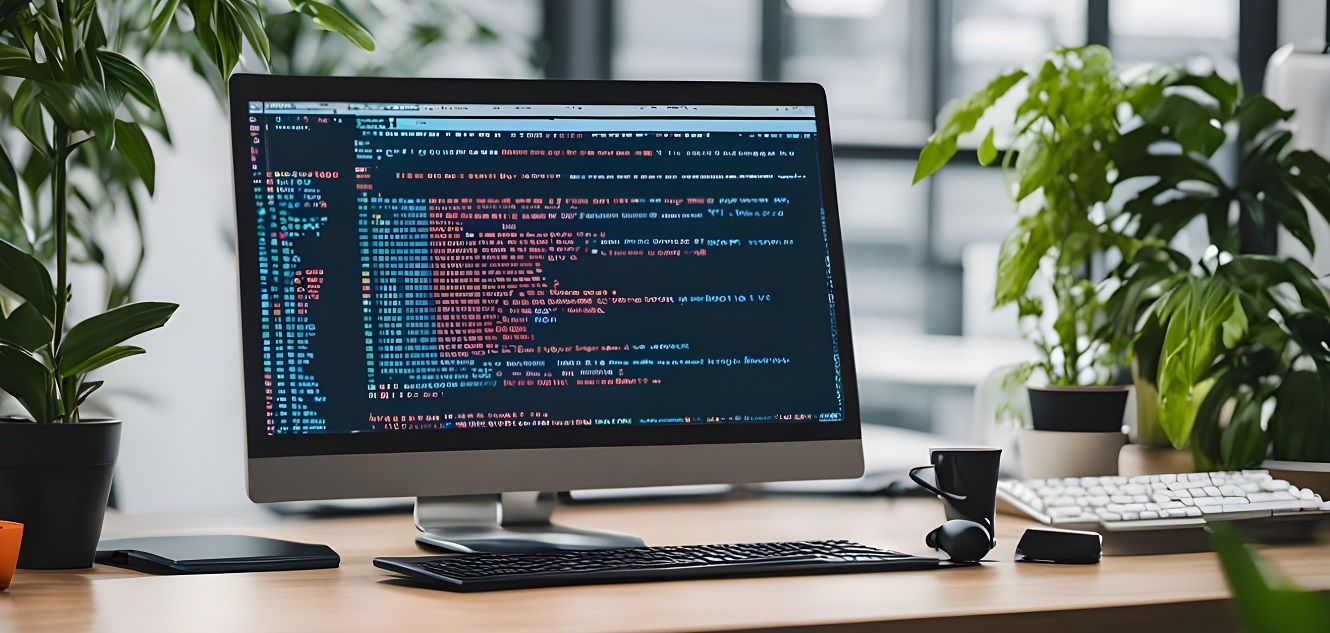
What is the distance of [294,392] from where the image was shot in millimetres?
1213

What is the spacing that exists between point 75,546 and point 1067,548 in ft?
3.07

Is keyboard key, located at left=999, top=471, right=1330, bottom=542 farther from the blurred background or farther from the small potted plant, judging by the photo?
the blurred background

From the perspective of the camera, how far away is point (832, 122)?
1950 millimetres

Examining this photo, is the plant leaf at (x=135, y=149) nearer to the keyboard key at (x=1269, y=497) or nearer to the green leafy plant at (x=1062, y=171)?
the green leafy plant at (x=1062, y=171)

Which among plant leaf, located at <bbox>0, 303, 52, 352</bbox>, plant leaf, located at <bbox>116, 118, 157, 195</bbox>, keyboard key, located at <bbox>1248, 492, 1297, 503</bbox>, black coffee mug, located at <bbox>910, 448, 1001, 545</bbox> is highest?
plant leaf, located at <bbox>116, 118, 157, 195</bbox>

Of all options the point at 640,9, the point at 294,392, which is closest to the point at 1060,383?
the point at 640,9

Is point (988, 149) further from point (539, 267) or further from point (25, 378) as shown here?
point (25, 378)

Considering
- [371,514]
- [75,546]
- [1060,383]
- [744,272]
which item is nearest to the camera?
[75,546]

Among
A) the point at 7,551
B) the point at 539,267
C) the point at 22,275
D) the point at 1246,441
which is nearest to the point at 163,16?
the point at 22,275

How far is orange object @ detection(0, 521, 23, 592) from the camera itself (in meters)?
1.03

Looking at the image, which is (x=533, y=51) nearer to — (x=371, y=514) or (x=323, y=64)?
(x=323, y=64)

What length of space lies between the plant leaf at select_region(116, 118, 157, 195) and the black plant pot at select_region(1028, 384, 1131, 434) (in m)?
1.18

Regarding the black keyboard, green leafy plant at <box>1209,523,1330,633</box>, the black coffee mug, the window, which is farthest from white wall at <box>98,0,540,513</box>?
green leafy plant at <box>1209,523,1330,633</box>

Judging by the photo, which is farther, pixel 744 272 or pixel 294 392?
pixel 744 272
